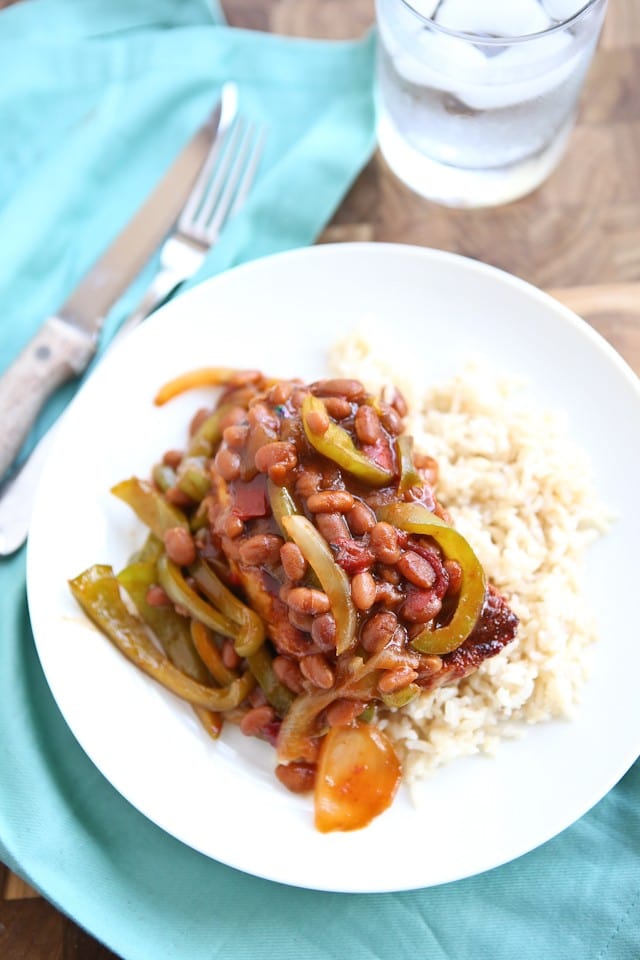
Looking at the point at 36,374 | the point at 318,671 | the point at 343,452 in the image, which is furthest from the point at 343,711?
the point at 36,374

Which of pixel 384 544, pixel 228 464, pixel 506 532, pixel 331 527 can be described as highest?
pixel 228 464

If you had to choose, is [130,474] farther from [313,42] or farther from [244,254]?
[313,42]

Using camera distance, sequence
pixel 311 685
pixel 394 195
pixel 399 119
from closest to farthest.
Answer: pixel 311 685, pixel 399 119, pixel 394 195

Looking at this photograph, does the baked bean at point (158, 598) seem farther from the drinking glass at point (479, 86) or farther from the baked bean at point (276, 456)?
the drinking glass at point (479, 86)

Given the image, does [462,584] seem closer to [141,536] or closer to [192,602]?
[192,602]

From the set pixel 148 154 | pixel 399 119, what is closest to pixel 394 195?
pixel 399 119

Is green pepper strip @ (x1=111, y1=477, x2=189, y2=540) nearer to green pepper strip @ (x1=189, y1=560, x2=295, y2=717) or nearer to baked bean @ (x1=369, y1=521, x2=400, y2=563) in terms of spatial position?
green pepper strip @ (x1=189, y1=560, x2=295, y2=717)

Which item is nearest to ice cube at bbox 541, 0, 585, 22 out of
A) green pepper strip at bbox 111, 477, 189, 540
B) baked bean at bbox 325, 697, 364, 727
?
green pepper strip at bbox 111, 477, 189, 540
